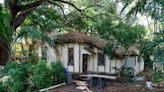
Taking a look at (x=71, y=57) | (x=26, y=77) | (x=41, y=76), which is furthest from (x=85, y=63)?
(x=41, y=76)

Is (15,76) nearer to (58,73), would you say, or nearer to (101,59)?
(58,73)

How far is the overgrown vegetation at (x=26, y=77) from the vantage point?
14.2 meters

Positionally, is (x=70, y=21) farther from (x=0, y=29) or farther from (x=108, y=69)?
(x=0, y=29)

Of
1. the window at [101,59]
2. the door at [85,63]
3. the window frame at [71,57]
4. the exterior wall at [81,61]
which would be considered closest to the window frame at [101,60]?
the window at [101,59]

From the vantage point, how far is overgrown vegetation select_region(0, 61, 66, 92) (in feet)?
46.7

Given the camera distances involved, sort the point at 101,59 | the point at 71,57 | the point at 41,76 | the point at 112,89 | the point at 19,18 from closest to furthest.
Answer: the point at 41,76 < the point at 112,89 < the point at 19,18 < the point at 71,57 < the point at 101,59

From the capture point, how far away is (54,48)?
20625mm

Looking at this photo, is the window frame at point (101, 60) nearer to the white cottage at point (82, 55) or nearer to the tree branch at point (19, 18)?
the white cottage at point (82, 55)

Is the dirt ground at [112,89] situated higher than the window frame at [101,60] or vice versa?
the window frame at [101,60]

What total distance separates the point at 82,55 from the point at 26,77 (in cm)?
613

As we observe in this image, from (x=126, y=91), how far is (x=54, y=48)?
7.87 m

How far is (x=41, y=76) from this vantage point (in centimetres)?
1430

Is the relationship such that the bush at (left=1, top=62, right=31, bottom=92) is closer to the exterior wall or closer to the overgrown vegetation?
the overgrown vegetation

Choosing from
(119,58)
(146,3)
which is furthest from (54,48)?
(146,3)
